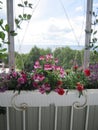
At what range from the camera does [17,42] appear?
5.69 feet

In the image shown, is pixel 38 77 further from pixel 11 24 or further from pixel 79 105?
pixel 11 24

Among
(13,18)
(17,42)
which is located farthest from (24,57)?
(13,18)

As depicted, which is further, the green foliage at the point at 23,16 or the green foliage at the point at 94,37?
the green foliage at the point at 94,37

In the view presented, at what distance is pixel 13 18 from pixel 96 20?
2.84 ft

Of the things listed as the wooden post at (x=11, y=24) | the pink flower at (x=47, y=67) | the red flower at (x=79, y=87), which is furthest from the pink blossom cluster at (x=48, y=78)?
the wooden post at (x=11, y=24)

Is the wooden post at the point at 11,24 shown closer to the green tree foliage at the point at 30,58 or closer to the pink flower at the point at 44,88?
the green tree foliage at the point at 30,58

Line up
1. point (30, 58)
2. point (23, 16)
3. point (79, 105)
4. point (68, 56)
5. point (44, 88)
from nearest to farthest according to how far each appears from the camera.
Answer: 1. point (44, 88)
2. point (79, 105)
3. point (23, 16)
4. point (30, 58)
5. point (68, 56)

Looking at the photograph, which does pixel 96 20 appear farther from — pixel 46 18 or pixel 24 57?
pixel 24 57

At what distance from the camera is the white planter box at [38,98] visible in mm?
1412

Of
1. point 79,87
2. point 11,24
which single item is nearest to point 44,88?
point 79,87

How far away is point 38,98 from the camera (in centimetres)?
143

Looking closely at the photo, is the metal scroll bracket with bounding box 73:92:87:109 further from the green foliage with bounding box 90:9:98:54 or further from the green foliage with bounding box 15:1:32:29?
the green foliage with bounding box 15:1:32:29

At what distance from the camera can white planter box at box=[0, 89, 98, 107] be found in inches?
55.6

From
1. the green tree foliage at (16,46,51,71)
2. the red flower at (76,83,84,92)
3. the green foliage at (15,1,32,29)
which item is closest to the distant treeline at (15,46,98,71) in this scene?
the green tree foliage at (16,46,51,71)
